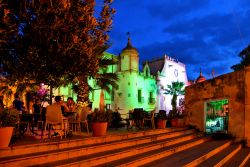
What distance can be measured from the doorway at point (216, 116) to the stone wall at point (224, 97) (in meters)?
0.42

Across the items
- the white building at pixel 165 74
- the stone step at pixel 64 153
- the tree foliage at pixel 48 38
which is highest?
the white building at pixel 165 74

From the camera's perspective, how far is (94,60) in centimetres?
863

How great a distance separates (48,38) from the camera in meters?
7.42

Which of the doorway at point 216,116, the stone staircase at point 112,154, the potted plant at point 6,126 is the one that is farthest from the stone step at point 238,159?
the potted plant at point 6,126

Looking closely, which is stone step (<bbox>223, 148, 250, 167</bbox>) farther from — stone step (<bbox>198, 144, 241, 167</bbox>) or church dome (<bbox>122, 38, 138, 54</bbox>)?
church dome (<bbox>122, 38, 138, 54</bbox>)

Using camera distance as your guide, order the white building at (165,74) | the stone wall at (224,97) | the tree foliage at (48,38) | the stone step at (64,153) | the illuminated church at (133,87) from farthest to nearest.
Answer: the white building at (165,74) < the illuminated church at (133,87) < the stone wall at (224,97) < the tree foliage at (48,38) < the stone step at (64,153)

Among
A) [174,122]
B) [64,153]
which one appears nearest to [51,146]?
[64,153]

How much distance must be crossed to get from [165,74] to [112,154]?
44.5 m

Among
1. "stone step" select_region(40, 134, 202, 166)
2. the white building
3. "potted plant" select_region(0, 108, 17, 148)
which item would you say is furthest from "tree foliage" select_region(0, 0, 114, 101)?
the white building

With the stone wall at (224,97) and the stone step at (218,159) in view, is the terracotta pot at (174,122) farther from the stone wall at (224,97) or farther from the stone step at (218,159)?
the stone step at (218,159)

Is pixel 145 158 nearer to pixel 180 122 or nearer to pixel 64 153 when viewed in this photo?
pixel 64 153

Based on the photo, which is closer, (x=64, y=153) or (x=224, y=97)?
(x=64, y=153)

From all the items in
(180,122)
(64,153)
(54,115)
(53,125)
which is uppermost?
(54,115)

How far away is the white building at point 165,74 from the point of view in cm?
4853
